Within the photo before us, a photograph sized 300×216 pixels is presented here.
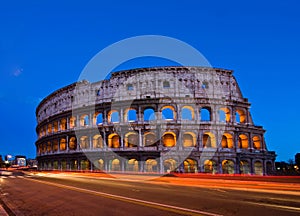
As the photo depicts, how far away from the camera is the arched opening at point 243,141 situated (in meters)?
38.3

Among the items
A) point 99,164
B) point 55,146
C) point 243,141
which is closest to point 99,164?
point 99,164

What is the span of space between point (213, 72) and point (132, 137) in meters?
14.8

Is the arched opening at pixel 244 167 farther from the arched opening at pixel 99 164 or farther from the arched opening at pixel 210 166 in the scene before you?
the arched opening at pixel 99 164

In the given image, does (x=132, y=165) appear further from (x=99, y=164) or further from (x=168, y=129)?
(x=168, y=129)

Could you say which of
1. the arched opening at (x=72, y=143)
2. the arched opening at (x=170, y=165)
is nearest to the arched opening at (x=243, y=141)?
the arched opening at (x=170, y=165)

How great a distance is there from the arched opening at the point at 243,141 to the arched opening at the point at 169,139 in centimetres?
994

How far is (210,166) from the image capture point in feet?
117

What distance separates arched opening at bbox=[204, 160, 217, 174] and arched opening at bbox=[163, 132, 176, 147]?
511 cm

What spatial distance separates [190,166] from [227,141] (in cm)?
684

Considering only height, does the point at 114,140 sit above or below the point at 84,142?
above

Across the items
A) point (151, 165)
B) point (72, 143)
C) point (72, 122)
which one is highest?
point (72, 122)

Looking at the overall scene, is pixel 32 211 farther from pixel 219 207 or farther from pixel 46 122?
pixel 46 122

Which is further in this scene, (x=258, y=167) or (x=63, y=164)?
(x=63, y=164)

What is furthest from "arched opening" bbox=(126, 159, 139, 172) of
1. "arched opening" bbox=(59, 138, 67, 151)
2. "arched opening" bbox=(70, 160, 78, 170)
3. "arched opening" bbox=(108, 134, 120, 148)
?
"arched opening" bbox=(59, 138, 67, 151)
